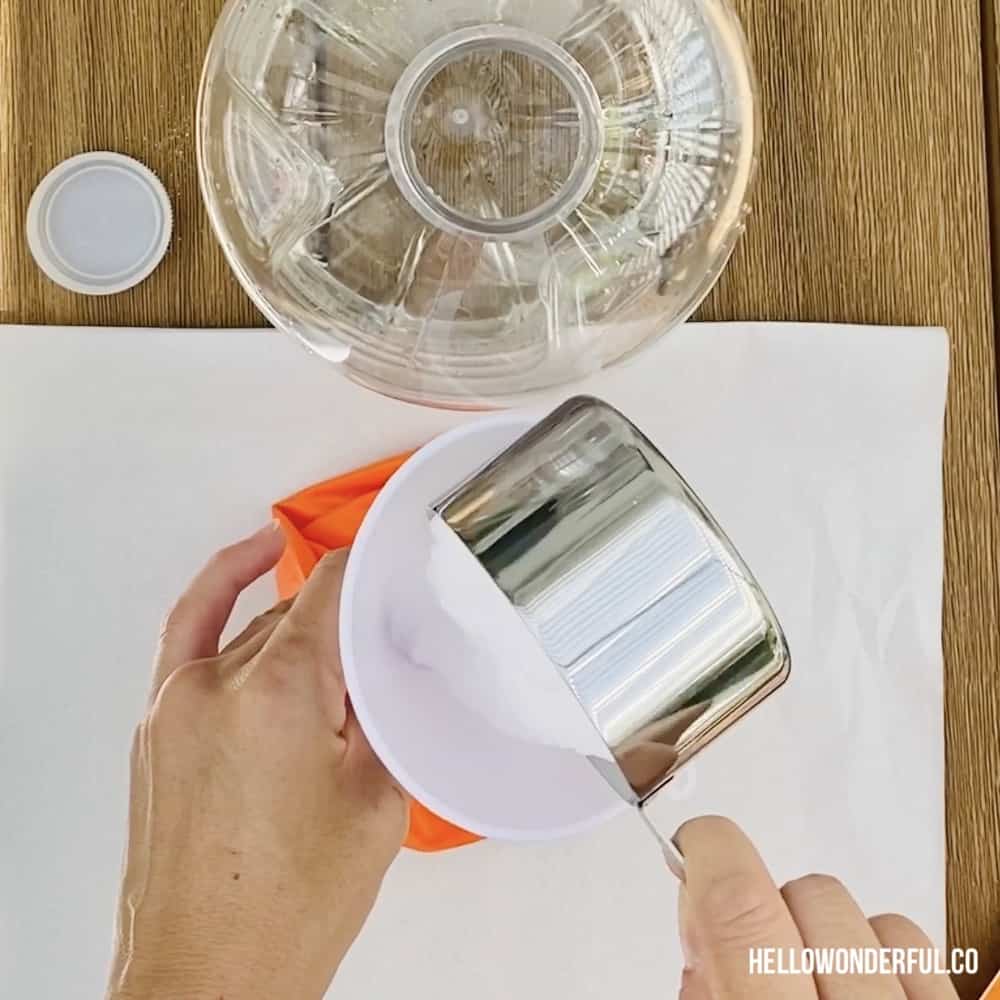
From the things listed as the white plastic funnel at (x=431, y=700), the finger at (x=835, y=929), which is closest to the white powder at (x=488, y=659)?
the white plastic funnel at (x=431, y=700)

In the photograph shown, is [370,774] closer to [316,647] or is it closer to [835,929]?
[316,647]

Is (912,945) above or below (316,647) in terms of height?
below

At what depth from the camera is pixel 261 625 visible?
41 centimetres

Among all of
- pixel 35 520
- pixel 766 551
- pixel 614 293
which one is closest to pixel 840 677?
pixel 766 551

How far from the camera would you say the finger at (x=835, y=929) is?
365 mm

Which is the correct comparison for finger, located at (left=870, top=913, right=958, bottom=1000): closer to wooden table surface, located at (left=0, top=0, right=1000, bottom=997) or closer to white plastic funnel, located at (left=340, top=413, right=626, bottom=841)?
wooden table surface, located at (left=0, top=0, right=1000, bottom=997)

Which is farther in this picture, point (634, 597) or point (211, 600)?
point (211, 600)

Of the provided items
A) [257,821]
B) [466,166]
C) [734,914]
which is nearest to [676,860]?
[734,914]

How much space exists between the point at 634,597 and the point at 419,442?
178mm

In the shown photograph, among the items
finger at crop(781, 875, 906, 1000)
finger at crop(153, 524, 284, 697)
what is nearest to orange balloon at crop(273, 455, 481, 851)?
finger at crop(153, 524, 284, 697)

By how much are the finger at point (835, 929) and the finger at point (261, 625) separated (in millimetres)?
204

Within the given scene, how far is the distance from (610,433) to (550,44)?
6.7 inches

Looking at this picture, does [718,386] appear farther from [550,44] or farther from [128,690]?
[128,690]

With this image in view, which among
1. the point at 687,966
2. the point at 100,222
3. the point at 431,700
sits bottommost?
the point at 687,966
